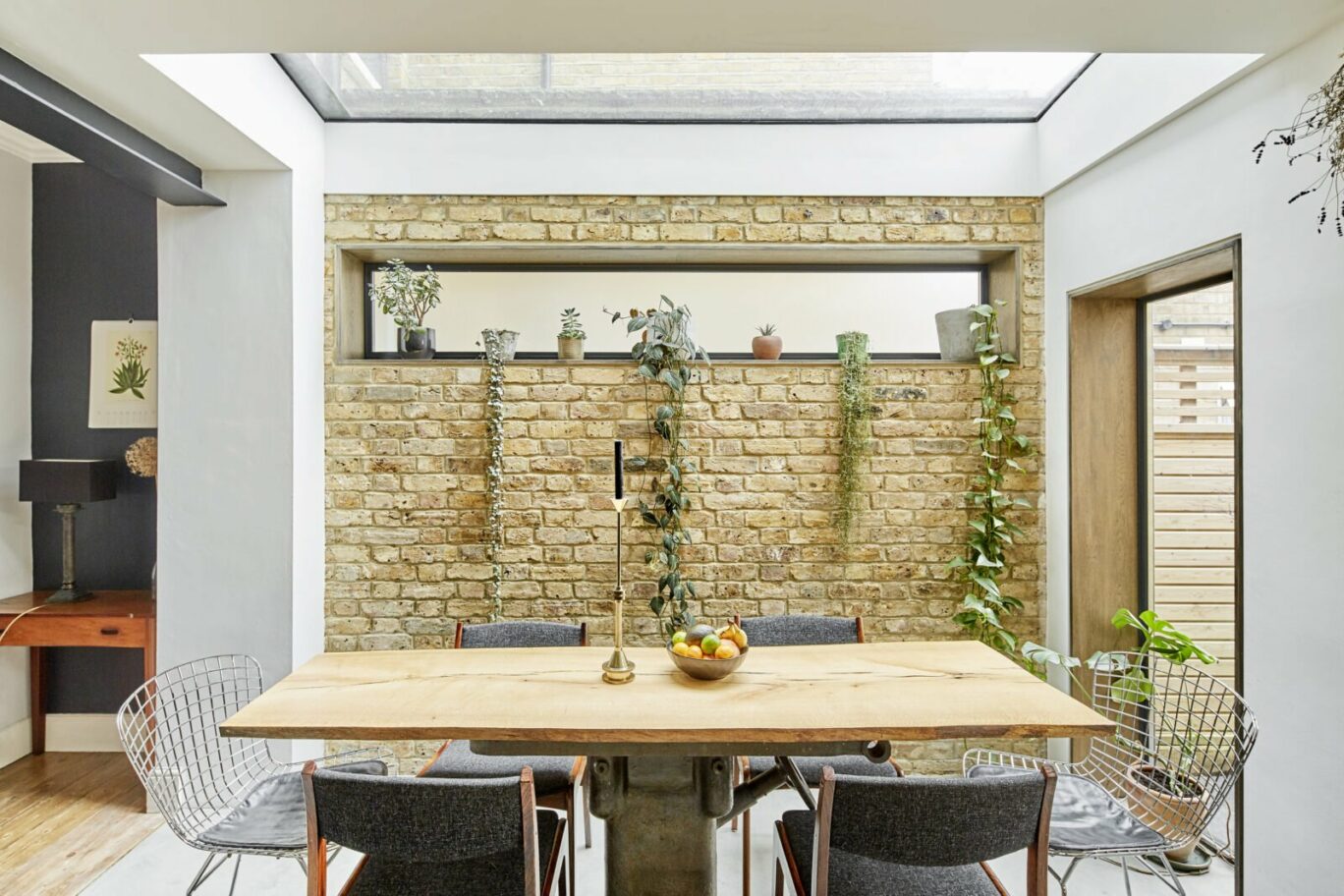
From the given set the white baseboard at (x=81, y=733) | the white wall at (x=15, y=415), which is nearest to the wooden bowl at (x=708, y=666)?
the white baseboard at (x=81, y=733)

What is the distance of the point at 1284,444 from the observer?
1971 mm

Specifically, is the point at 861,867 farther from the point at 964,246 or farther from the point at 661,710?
the point at 964,246

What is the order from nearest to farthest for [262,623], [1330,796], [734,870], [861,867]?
[861,867] → [1330,796] → [734,870] → [262,623]

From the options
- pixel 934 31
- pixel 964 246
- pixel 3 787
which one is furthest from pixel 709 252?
pixel 3 787

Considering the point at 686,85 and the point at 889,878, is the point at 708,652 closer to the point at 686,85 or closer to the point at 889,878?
the point at 889,878

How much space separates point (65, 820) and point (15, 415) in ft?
6.01

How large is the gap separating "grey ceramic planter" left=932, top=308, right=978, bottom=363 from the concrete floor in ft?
6.66

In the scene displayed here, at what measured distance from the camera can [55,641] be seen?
2936 mm

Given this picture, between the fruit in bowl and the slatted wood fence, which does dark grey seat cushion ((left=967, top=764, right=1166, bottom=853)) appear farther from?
the slatted wood fence

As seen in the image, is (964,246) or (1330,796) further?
(964,246)

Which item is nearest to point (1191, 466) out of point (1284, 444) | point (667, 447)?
point (1284, 444)

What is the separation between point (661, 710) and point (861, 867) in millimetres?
589

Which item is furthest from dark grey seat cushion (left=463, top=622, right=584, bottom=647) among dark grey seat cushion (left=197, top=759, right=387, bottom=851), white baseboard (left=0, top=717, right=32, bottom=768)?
white baseboard (left=0, top=717, right=32, bottom=768)

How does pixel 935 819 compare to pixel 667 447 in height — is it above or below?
below
